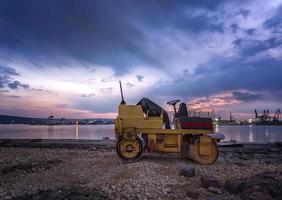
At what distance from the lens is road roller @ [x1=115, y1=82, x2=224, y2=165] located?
12.6 m

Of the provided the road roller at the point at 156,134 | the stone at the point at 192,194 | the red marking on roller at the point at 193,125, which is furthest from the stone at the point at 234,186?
the red marking on roller at the point at 193,125

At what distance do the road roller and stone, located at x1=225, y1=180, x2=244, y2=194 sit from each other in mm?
4099

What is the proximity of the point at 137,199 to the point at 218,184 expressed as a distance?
2.40 metres

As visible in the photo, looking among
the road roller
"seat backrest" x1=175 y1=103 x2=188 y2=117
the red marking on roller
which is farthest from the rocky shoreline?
"seat backrest" x1=175 y1=103 x2=188 y2=117

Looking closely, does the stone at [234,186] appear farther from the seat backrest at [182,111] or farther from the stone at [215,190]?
the seat backrest at [182,111]

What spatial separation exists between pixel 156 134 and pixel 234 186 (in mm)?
5329

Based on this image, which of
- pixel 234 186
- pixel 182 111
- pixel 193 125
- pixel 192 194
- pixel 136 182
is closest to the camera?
pixel 192 194

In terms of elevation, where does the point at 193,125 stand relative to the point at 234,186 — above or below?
above

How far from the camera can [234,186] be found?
8.13 m

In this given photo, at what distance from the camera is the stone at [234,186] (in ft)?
26.3

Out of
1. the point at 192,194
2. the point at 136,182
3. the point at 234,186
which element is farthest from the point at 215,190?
the point at 136,182

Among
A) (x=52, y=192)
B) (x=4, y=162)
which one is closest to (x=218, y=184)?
(x=52, y=192)

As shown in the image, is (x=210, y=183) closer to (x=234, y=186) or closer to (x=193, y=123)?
(x=234, y=186)

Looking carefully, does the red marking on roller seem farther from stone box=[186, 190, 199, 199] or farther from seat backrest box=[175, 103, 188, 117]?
stone box=[186, 190, 199, 199]
